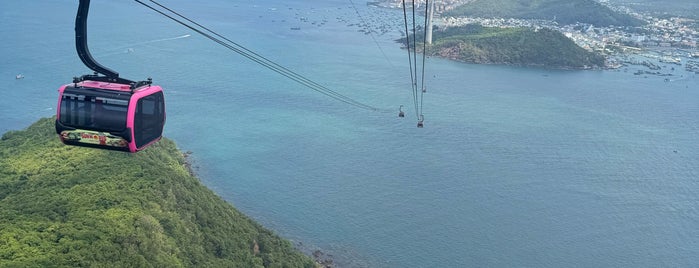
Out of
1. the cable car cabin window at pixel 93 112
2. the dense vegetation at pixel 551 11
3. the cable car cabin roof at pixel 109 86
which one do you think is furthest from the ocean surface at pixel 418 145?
the dense vegetation at pixel 551 11

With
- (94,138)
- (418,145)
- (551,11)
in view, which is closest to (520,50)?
(418,145)

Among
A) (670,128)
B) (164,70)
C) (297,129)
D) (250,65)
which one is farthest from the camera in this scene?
(250,65)

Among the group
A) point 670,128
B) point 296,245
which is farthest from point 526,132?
point 296,245

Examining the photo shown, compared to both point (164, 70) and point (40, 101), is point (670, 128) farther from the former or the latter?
point (40, 101)

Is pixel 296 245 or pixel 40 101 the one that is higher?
pixel 40 101

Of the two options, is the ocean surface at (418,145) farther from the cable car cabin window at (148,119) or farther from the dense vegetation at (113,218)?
the cable car cabin window at (148,119)

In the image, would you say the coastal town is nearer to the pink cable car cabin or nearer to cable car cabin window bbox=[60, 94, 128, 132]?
the pink cable car cabin

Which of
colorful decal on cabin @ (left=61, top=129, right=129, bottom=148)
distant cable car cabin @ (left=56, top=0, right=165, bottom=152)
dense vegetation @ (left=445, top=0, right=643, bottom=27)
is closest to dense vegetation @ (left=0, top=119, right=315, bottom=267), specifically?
colorful decal on cabin @ (left=61, top=129, right=129, bottom=148)

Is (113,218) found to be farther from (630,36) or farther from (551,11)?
(551,11)
